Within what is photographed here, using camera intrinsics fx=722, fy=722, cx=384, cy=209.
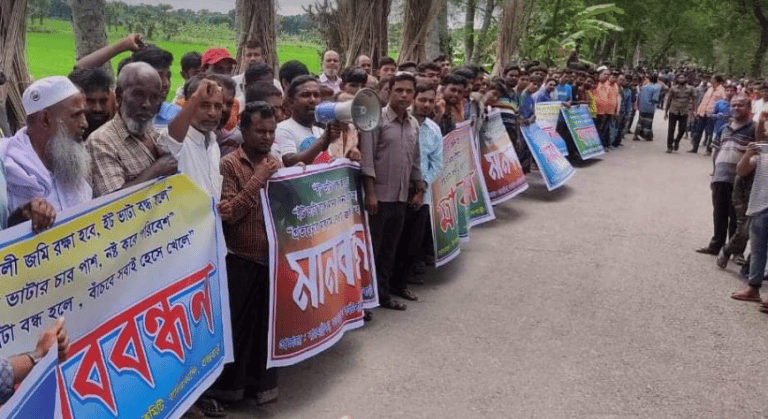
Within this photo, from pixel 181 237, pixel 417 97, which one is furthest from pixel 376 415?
pixel 417 97

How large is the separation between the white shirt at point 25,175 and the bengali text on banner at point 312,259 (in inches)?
48.6

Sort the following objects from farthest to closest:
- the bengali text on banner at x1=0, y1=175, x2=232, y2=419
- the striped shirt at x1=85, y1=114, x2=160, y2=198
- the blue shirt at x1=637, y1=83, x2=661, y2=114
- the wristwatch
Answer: the blue shirt at x1=637, y1=83, x2=661, y2=114, the striped shirt at x1=85, y1=114, x2=160, y2=198, the bengali text on banner at x1=0, y1=175, x2=232, y2=419, the wristwatch

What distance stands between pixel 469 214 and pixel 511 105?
2.62 m

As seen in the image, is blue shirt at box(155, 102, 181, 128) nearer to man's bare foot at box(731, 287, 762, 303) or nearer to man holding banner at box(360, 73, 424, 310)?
man holding banner at box(360, 73, 424, 310)

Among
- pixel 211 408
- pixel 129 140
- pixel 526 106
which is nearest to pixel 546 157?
pixel 526 106

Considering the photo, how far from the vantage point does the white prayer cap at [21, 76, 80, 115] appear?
280 centimetres

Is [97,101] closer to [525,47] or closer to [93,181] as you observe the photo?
[93,181]

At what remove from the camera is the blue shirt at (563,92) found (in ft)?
44.1

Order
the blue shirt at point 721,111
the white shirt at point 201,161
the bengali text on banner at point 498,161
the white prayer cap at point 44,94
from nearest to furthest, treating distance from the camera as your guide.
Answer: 1. the white prayer cap at point 44,94
2. the white shirt at point 201,161
3. the bengali text on banner at point 498,161
4. the blue shirt at point 721,111

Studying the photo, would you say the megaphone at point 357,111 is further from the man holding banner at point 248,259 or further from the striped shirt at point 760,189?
the striped shirt at point 760,189

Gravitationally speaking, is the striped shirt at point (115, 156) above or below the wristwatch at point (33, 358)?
above

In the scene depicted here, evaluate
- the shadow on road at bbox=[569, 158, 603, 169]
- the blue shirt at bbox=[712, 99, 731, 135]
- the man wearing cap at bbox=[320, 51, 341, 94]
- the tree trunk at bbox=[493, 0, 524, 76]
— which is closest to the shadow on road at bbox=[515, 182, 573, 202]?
the shadow on road at bbox=[569, 158, 603, 169]

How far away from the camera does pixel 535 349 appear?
4914 millimetres

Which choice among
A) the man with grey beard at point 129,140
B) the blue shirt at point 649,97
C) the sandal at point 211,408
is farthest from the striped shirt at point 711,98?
the man with grey beard at point 129,140
